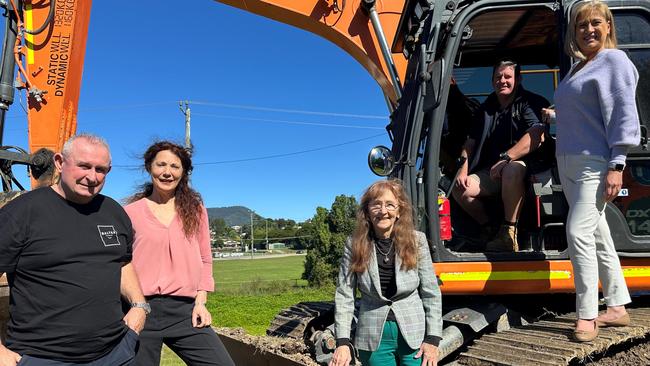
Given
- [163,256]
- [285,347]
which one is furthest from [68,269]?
[285,347]

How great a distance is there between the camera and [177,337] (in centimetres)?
324

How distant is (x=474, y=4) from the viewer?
3787 millimetres

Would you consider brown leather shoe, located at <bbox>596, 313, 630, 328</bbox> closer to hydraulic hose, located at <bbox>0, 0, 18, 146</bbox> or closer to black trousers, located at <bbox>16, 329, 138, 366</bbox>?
black trousers, located at <bbox>16, 329, 138, 366</bbox>

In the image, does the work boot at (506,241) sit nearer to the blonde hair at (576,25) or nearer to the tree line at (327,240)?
the blonde hair at (576,25)

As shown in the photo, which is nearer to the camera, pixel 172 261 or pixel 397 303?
pixel 397 303

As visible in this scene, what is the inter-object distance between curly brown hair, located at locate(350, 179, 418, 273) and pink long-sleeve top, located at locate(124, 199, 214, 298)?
96cm

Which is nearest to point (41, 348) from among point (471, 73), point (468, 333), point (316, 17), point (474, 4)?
point (468, 333)

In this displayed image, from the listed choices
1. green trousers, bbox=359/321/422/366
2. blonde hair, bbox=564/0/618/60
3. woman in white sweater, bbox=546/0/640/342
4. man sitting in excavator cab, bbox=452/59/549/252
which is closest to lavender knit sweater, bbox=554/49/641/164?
woman in white sweater, bbox=546/0/640/342

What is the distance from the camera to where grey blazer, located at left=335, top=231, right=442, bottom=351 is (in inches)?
113

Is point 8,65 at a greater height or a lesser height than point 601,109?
greater

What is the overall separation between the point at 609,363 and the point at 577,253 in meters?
0.68

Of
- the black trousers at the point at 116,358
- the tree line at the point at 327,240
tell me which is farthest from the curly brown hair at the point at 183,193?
the tree line at the point at 327,240

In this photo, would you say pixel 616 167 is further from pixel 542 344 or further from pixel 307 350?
pixel 307 350

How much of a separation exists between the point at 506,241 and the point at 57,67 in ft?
13.5
